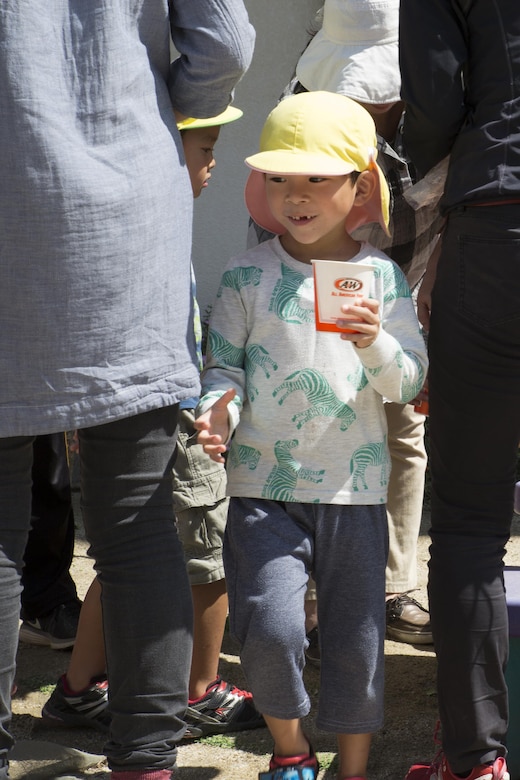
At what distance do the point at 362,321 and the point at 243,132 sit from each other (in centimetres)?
417

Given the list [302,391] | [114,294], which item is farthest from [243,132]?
[114,294]

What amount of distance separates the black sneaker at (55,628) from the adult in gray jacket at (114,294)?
119 cm

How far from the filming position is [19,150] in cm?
196

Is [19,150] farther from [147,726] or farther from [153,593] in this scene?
[147,726]

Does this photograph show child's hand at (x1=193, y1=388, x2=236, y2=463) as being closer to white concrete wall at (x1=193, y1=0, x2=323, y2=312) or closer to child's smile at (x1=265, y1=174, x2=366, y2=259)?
child's smile at (x1=265, y1=174, x2=366, y2=259)

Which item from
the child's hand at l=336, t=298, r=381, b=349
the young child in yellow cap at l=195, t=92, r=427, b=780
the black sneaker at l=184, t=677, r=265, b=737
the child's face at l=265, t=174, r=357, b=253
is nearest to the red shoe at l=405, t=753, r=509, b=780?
the young child in yellow cap at l=195, t=92, r=427, b=780

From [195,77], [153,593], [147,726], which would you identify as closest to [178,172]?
[195,77]

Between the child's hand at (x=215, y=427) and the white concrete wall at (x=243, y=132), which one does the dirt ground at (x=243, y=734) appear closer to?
the child's hand at (x=215, y=427)

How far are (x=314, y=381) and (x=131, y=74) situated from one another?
78 cm

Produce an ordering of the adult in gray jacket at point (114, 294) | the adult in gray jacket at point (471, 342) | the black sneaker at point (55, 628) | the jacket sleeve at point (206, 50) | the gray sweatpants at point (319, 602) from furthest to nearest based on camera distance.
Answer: the black sneaker at point (55, 628) → the gray sweatpants at point (319, 602) → the adult in gray jacket at point (471, 342) → the jacket sleeve at point (206, 50) → the adult in gray jacket at point (114, 294)

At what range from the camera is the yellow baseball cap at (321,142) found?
246cm

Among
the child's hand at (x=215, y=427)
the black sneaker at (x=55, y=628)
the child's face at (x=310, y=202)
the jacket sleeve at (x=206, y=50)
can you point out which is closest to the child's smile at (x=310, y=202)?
the child's face at (x=310, y=202)

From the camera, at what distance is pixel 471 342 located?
2330 millimetres

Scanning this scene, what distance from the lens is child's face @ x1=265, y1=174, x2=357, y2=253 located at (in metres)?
2.50
